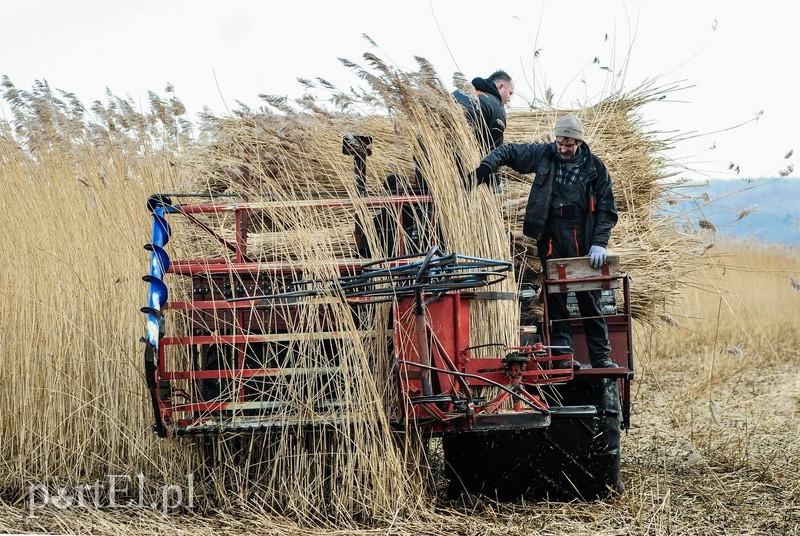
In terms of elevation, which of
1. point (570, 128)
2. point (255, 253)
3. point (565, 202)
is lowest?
point (255, 253)

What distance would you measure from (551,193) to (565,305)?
2.26 ft

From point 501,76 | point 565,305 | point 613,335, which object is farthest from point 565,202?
point 501,76

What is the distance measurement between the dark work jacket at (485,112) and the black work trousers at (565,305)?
2.28 feet

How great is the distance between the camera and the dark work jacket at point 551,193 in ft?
21.6

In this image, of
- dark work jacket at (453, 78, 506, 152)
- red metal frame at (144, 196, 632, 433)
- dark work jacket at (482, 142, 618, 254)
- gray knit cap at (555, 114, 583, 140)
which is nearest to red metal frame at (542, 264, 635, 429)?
red metal frame at (144, 196, 632, 433)

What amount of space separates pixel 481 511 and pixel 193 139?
10.7 ft

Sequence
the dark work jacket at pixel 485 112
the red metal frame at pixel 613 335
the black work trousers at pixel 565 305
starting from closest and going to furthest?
the red metal frame at pixel 613 335 < the black work trousers at pixel 565 305 < the dark work jacket at pixel 485 112

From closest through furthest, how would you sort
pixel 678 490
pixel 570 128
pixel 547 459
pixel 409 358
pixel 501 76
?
pixel 409 358, pixel 547 459, pixel 678 490, pixel 570 128, pixel 501 76

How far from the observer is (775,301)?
16641 mm

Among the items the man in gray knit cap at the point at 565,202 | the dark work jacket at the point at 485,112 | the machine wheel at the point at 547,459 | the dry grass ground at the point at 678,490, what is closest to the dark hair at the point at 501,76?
the dark work jacket at the point at 485,112

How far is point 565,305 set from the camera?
6508 mm

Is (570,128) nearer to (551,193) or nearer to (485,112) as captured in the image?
(551,193)

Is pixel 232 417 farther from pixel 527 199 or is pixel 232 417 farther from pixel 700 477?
pixel 700 477

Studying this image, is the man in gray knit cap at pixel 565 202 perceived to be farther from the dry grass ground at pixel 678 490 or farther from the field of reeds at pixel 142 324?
the dry grass ground at pixel 678 490
